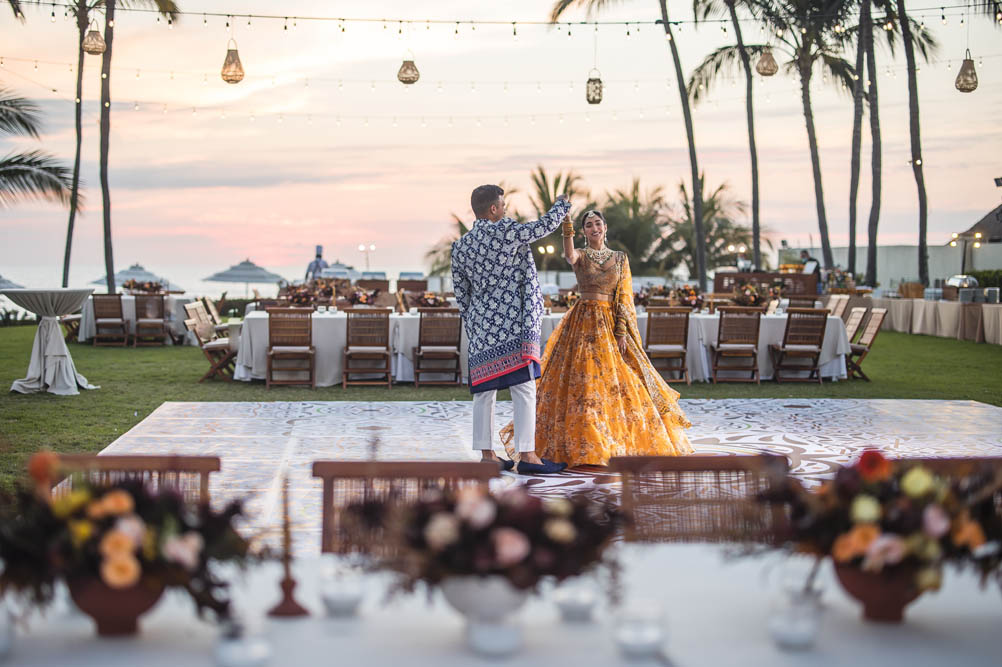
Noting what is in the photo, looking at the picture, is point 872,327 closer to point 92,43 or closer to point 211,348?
point 211,348

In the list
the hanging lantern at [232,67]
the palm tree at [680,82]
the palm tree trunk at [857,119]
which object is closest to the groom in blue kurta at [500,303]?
the hanging lantern at [232,67]

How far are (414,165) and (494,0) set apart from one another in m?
8.71

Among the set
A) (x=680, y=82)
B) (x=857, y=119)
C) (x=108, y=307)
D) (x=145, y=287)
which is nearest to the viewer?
(x=108, y=307)

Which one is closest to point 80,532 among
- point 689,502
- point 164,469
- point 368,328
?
point 164,469

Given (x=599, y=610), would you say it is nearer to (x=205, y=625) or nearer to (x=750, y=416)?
(x=205, y=625)

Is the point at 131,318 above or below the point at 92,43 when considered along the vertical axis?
below

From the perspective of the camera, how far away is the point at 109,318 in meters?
16.5

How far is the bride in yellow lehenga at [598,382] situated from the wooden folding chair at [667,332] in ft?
15.1

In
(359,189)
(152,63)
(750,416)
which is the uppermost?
(152,63)

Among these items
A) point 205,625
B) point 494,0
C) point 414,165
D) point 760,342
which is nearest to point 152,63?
point 494,0

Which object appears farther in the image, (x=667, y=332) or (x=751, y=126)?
(x=751, y=126)

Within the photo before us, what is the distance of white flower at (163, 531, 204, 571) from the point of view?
184cm

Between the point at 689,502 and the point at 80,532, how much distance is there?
1.80m

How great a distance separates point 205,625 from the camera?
203 cm
